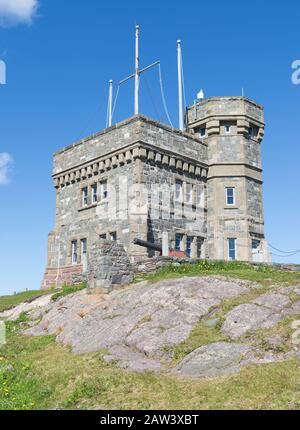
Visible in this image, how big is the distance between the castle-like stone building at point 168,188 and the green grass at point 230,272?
6.74 m

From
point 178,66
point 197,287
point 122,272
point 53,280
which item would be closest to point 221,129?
point 178,66

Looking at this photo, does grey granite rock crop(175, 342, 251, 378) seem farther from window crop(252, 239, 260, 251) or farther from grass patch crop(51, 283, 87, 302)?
window crop(252, 239, 260, 251)

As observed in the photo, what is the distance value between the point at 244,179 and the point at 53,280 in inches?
556

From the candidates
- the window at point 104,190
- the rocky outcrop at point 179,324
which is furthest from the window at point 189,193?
the rocky outcrop at point 179,324

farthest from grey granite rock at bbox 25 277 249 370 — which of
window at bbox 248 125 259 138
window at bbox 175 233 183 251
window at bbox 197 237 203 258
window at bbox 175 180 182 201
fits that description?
window at bbox 248 125 259 138

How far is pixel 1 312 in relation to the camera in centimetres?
2427

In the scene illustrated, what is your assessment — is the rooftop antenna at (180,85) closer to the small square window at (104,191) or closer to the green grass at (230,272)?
the small square window at (104,191)

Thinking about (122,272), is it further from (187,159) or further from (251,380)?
(187,159)

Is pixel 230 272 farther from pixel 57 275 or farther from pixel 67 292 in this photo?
pixel 57 275

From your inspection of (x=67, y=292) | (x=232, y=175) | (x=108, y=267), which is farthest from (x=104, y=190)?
(x=108, y=267)

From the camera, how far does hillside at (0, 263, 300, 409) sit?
995cm

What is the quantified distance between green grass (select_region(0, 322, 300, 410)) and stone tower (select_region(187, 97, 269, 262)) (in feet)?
66.5

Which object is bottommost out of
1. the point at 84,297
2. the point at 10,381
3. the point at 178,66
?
the point at 10,381

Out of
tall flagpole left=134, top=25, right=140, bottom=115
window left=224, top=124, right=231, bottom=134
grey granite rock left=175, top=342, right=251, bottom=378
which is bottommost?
grey granite rock left=175, top=342, right=251, bottom=378
